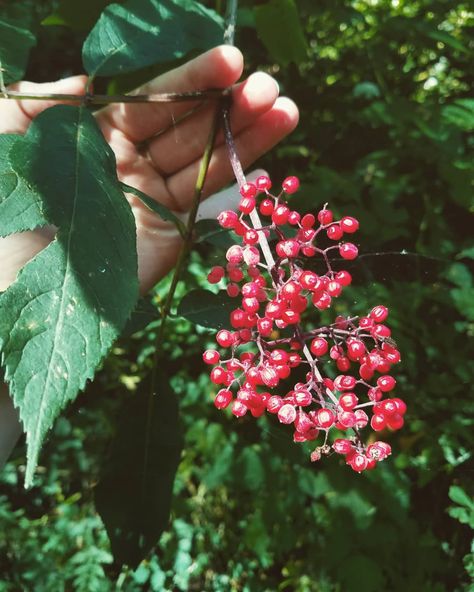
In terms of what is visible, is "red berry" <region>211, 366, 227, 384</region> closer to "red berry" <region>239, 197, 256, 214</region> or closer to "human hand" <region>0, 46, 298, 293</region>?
"red berry" <region>239, 197, 256, 214</region>

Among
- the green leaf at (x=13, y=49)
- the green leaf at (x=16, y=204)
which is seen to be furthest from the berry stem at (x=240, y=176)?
the green leaf at (x=13, y=49)

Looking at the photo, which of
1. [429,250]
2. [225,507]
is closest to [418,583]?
[225,507]

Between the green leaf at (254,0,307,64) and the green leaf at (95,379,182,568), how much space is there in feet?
3.77

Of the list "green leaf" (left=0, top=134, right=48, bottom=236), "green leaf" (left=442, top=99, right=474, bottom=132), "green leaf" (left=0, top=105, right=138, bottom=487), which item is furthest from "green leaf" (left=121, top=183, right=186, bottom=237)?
"green leaf" (left=442, top=99, right=474, bottom=132)

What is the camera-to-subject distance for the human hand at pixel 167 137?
150 centimetres

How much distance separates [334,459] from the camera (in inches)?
78.3

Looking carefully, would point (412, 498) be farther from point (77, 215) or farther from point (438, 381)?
point (77, 215)

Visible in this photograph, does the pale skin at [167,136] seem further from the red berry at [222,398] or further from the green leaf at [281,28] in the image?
the red berry at [222,398]

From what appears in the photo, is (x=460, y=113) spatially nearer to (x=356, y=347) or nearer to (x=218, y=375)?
(x=356, y=347)

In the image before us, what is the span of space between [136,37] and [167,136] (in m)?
0.48

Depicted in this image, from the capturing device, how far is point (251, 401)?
1.01 m

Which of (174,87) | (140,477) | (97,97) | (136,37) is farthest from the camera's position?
(174,87)

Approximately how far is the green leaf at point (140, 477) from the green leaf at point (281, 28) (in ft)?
3.77

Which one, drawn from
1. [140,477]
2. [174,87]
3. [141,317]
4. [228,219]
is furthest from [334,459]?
[174,87]
